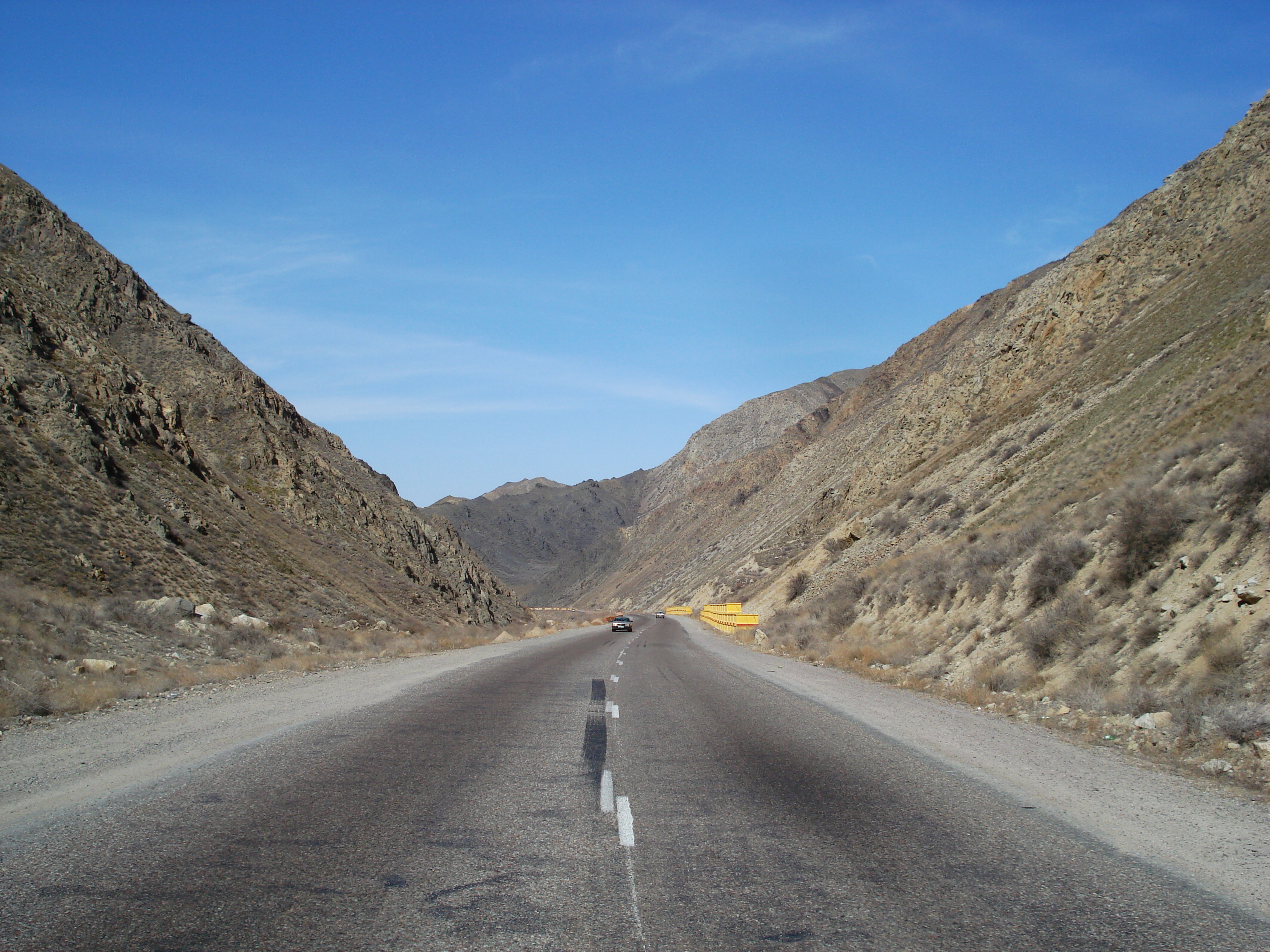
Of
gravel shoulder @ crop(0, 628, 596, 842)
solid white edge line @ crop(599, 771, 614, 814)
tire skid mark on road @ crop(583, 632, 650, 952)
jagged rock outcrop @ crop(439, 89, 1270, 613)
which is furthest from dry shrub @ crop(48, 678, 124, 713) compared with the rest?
jagged rock outcrop @ crop(439, 89, 1270, 613)

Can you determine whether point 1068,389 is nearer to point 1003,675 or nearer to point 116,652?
point 1003,675

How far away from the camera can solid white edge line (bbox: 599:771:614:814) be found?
629 cm

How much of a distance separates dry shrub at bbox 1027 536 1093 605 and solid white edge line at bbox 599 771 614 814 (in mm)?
11153

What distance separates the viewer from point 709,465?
513 ft

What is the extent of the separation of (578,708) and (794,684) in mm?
5315

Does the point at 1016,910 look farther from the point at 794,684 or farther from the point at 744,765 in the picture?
the point at 794,684

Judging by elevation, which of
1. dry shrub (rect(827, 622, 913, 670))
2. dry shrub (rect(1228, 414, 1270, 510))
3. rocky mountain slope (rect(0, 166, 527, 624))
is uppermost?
rocky mountain slope (rect(0, 166, 527, 624))

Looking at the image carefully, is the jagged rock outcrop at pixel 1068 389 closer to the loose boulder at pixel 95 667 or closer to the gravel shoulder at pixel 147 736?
the gravel shoulder at pixel 147 736

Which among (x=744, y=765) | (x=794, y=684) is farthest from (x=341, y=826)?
(x=794, y=684)

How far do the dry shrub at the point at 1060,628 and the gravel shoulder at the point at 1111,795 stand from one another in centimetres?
209

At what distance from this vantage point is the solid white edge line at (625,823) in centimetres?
546

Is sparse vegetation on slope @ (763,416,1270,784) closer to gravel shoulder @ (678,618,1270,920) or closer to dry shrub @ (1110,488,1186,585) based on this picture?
dry shrub @ (1110,488,1186,585)

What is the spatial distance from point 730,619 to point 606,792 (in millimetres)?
38847

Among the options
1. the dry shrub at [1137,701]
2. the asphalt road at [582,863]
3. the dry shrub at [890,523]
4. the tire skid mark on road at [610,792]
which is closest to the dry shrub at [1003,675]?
the dry shrub at [1137,701]
